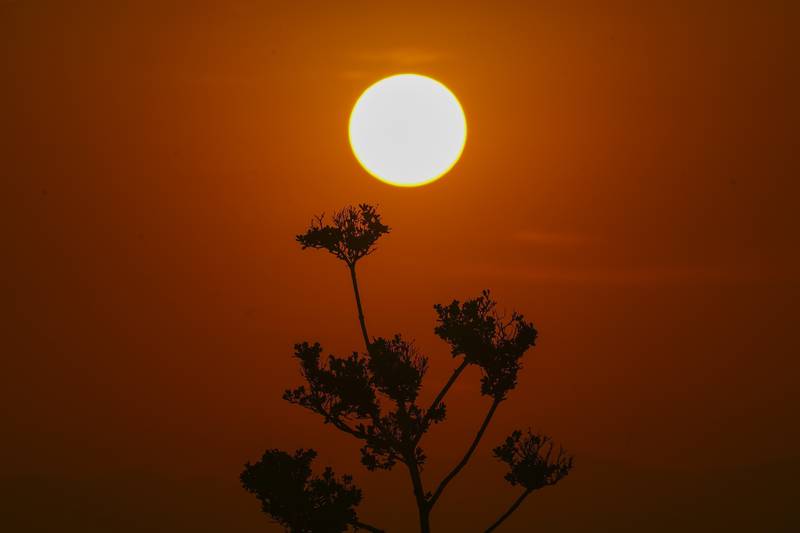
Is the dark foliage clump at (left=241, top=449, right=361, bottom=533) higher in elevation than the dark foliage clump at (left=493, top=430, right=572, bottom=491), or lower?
A: lower

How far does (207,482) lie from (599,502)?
29023 mm

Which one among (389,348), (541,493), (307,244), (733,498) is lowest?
(389,348)

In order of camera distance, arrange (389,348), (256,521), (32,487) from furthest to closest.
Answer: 1. (32,487)
2. (256,521)
3. (389,348)

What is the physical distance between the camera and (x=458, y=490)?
178 ft

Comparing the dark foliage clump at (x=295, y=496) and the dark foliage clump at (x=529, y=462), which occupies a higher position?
the dark foliage clump at (x=529, y=462)

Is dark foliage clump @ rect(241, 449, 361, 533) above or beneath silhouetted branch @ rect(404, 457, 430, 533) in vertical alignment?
beneath

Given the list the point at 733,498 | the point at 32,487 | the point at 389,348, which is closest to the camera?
the point at 389,348

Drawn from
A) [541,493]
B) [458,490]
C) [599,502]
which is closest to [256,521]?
[458,490]

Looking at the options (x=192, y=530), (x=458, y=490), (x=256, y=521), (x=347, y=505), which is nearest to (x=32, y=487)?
(x=192, y=530)

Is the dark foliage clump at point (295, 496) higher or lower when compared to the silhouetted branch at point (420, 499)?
lower

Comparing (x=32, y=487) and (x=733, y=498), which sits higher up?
(x=733, y=498)

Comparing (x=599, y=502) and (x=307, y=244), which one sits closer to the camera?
(x=307, y=244)

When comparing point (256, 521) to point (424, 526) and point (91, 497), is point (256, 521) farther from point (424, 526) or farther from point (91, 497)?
point (424, 526)

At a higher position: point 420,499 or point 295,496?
point 420,499
